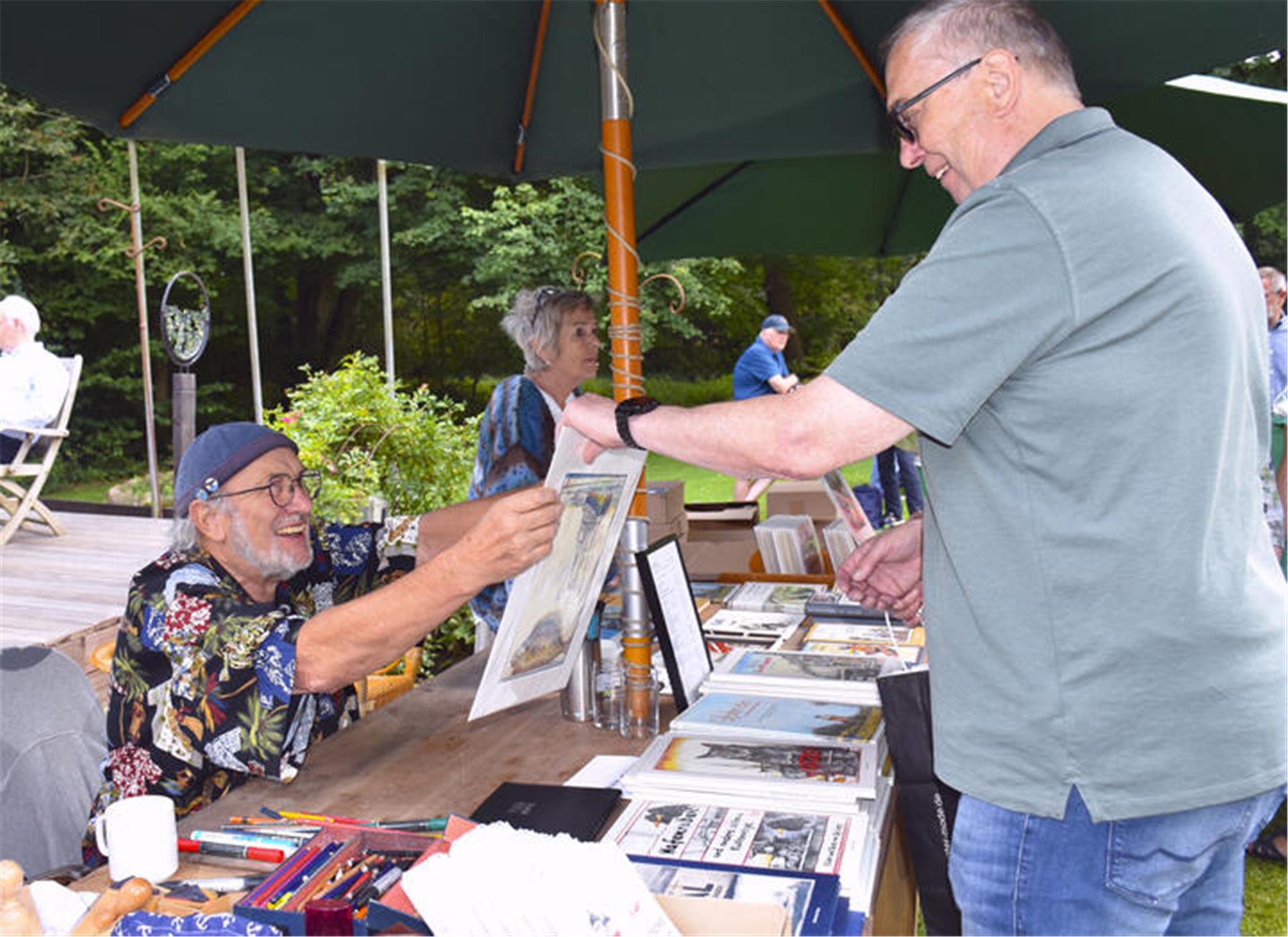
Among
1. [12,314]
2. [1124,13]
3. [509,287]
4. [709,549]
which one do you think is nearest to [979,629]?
[1124,13]

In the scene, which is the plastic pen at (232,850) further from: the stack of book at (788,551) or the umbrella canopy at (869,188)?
the umbrella canopy at (869,188)

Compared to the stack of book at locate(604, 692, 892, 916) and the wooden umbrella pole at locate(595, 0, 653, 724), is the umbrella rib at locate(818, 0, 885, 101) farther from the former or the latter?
the stack of book at locate(604, 692, 892, 916)

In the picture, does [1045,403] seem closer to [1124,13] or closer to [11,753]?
[1124,13]

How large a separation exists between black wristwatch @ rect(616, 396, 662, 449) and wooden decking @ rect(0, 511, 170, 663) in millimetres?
4311

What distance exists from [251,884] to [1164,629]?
122cm

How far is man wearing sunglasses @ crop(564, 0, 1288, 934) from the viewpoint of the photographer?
130cm

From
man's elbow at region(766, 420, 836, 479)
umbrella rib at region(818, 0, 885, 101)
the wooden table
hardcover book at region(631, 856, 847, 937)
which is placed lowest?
the wooden table

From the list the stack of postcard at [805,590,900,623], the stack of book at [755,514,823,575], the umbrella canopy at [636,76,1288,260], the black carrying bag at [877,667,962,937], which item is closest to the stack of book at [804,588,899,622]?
the stack of postcard at [805,590,900,623]

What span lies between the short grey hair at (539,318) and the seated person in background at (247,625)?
5.28 feet

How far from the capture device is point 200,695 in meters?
1.87

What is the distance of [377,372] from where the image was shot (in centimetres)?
682

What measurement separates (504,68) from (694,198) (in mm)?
2099

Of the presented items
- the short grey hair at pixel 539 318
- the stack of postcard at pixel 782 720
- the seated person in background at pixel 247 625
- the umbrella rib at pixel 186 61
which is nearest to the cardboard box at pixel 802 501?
the short grey hair at pixel 539 318

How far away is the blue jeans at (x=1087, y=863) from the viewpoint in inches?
54.0
